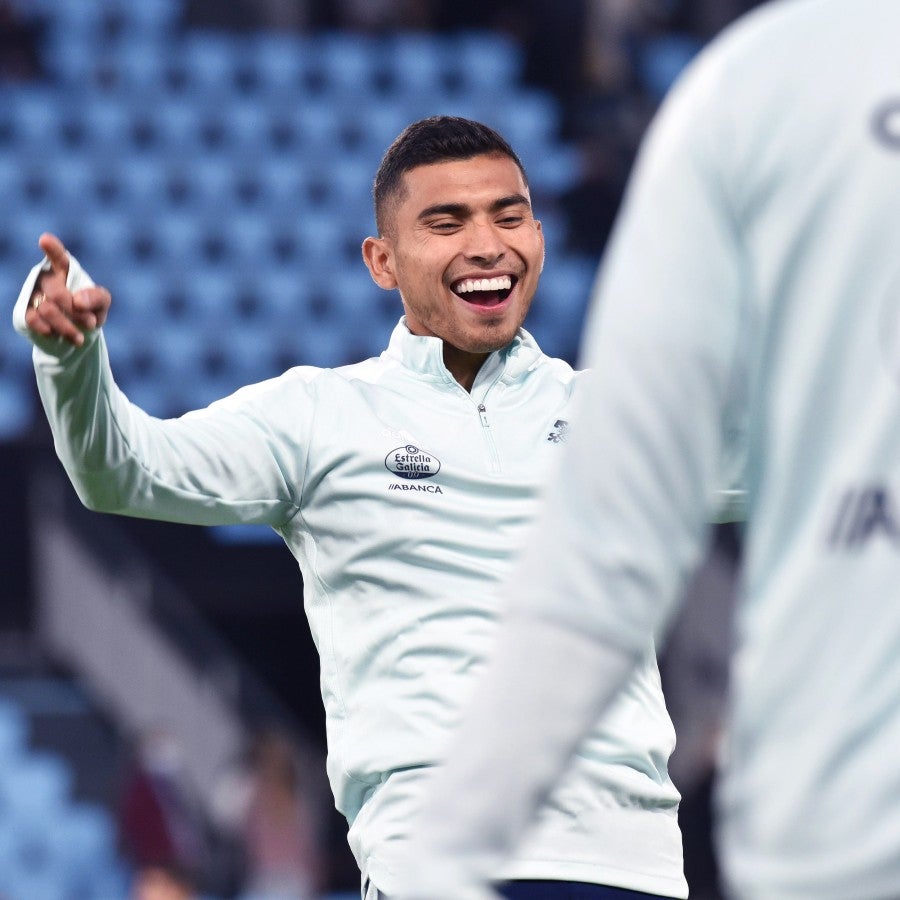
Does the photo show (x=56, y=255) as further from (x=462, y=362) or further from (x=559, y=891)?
(x=559, y=891)

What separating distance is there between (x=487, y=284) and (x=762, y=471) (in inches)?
66.3

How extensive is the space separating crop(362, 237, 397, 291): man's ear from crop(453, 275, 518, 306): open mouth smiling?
0.63 feet

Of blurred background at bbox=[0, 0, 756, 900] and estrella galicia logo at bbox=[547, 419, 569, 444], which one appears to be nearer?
estrella galicia logo at bbox=[547, 419, 569, 444]

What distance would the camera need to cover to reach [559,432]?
105 inches

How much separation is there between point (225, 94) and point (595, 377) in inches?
395

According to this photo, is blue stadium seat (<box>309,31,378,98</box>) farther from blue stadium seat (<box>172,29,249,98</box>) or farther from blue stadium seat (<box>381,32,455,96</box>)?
blue stadium seat (<box>172,29,249,98</box>)

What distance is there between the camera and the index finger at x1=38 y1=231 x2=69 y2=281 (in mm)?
2195

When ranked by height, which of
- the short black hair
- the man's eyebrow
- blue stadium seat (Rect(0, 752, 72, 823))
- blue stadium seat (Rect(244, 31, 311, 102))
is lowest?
blue stadium seat (Rect(0, 752, 72, 823))

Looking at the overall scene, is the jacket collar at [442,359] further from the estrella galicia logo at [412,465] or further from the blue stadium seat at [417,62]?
the blue stadium seat at [417,62]

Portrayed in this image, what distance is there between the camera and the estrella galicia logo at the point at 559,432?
2.66 m

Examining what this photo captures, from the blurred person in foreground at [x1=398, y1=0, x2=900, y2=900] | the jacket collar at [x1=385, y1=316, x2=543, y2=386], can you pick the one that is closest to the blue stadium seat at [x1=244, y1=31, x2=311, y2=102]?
the jacket collar at [x1=385, y1=316, x2=543, y2=386]

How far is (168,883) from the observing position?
6414 mm

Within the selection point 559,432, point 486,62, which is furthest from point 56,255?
point 486,62

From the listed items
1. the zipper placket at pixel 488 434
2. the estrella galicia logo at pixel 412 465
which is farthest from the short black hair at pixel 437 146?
the estrella galicia logo at pixel 412 465
